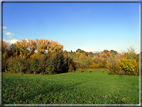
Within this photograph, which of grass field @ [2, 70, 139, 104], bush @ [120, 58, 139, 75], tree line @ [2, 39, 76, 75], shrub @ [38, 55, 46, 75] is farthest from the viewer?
shrub @ [38, 55, 46, 75]

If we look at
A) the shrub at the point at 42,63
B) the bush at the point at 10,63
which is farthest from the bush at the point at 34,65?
the bush at the point at 10,63

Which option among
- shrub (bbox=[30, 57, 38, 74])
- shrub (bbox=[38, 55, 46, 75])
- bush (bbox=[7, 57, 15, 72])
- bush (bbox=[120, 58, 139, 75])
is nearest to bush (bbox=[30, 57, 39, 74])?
shrub (bbox=[30, 57, 38, 74])

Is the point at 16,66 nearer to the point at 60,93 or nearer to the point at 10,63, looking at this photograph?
the point at 10,63

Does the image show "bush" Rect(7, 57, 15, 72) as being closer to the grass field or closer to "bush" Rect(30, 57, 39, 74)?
"bush" Rect(30, 57, 39, 74)

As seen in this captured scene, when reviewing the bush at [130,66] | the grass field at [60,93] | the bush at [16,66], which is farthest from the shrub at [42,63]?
the bush at [130,66]

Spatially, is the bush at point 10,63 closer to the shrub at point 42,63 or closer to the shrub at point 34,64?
the shrub at point 34,64

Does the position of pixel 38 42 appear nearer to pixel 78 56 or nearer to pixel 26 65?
pixel 26 65

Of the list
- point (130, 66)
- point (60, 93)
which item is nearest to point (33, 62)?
point (60, 93)

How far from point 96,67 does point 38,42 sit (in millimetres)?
30605

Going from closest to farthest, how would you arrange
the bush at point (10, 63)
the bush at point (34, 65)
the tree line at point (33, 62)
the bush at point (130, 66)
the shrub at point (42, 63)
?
the bush at point (130, 66)
the tree line at point (33, 62)
the bush at point (10, 63)
the bush at point (34, 65)
the shrub at point (42, 63)

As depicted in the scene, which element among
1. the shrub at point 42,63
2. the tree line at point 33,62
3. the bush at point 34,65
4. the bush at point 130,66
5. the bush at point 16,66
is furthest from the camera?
the shrub at point 42,63

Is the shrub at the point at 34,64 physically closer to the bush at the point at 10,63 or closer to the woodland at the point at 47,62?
the woodland at the point at 47,62

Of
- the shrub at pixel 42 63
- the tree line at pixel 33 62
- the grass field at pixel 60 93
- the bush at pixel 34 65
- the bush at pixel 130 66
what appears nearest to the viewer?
the grass field at pixel 60 93

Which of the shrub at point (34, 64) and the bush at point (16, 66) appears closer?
the bush at point (16, 66)
